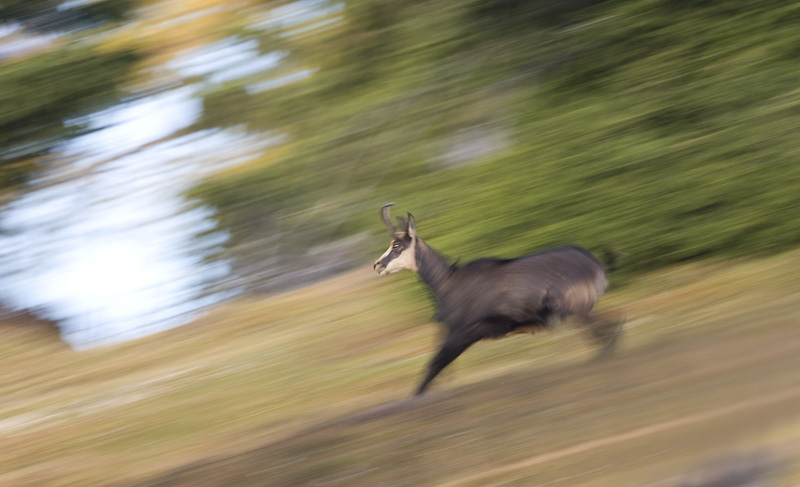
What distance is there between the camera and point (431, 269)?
548 cm

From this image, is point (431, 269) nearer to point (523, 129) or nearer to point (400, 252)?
point (400, 252)

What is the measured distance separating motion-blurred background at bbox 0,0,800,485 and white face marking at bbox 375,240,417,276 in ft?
3.06

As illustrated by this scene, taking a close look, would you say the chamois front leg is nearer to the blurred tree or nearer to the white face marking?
the white face marking

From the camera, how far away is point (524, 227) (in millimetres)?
8289

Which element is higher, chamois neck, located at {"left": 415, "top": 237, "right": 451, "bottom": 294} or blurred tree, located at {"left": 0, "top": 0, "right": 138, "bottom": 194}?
blurred tree, located at {"left": 0, "top": 0, "right": 138, "bottom": 194}

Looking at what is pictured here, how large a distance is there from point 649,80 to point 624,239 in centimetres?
177

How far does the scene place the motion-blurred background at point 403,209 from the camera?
5414 mm

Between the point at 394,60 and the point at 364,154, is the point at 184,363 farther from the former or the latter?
the point at 394,60

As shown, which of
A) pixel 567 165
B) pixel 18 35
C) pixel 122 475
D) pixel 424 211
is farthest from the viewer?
pixel 18 35

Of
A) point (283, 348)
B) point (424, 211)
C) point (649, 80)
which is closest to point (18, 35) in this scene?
point (283, 348)

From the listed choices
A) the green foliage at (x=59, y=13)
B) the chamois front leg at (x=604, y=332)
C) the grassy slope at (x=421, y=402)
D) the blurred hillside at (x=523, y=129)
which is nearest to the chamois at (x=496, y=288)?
the chamois front leg at (x=604, y=332)

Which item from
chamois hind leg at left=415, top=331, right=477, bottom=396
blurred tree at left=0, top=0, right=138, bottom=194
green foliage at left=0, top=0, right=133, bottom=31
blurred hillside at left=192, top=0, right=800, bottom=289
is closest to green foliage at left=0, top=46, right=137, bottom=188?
blurred tree at left=0, top=0, right=138, bottom=194

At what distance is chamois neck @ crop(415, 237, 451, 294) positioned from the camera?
215 inches

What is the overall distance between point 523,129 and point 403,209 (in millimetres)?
1504
